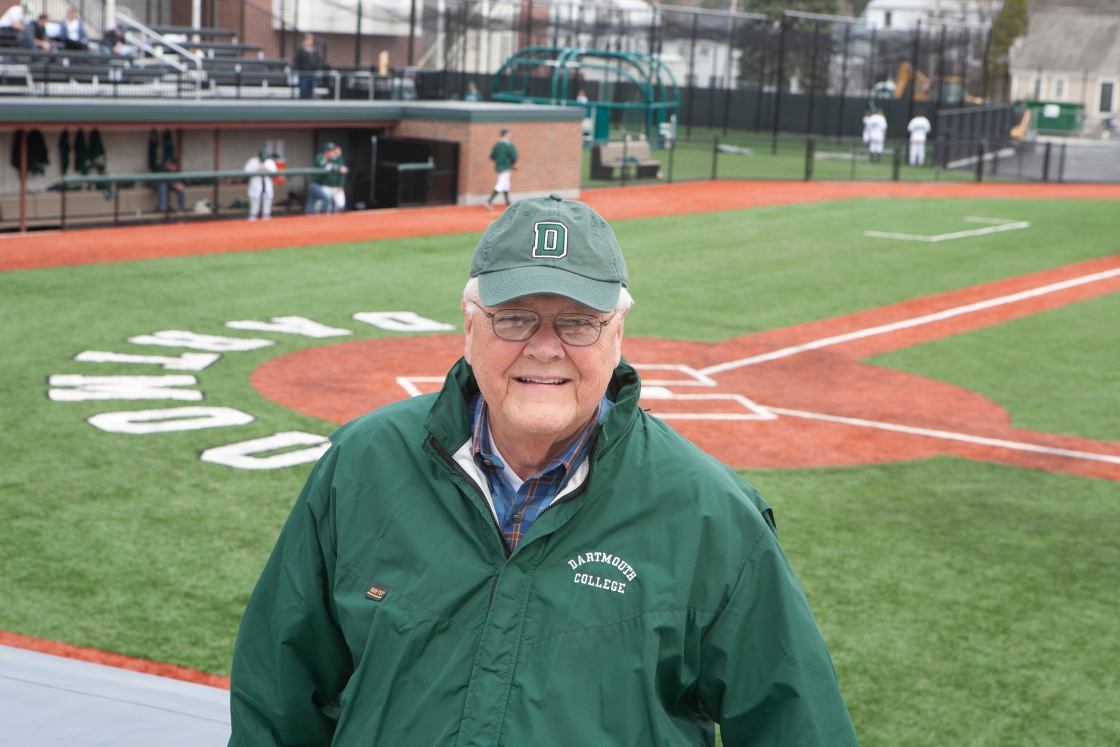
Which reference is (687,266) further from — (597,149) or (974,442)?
(597,149)

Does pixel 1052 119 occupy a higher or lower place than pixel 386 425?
higher

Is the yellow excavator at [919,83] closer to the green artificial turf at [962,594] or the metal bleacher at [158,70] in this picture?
the metal bleacher at [158,70]

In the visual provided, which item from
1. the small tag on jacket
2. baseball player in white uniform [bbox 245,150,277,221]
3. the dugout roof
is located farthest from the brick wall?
the small tag on jacket

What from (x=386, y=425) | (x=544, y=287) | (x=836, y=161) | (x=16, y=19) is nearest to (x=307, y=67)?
(x=16, y=19)

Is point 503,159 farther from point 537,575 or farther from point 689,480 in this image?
point 537,575

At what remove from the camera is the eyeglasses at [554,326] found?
7.97ft

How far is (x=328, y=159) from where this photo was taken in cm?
2370

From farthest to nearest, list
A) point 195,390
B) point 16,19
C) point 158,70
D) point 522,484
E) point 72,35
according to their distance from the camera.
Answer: point 72,35
point 158,70
point 16,19
point 195,390
point 522,484

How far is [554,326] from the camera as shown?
244cm

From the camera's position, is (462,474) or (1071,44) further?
(1071,44)

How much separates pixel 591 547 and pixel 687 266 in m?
17.0

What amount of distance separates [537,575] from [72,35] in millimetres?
25009

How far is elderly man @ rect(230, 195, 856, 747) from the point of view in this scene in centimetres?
231

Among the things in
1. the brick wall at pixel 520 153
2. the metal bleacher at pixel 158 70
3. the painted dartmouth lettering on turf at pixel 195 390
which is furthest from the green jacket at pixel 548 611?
the brick wall at pixel 520 153
